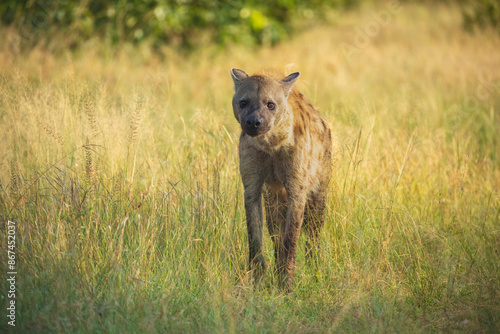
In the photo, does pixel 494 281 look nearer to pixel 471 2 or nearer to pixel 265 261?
pixel 265 261

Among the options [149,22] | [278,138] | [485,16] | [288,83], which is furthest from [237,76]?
[485,16]

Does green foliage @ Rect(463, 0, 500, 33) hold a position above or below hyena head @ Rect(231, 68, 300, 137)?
above

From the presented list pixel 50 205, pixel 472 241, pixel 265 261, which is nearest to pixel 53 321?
pixel 50 205

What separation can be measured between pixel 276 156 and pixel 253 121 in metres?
0.41

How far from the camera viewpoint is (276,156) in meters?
4.02

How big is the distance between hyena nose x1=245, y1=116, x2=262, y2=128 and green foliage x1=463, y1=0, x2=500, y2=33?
10300 mm

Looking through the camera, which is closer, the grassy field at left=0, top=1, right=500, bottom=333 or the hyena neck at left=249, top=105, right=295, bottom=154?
the grassy field at left=0, top=1, right=500, bottom=333

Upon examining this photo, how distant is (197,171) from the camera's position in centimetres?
500

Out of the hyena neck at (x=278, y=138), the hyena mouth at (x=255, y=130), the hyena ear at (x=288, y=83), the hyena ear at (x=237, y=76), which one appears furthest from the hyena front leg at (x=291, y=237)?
the hyena ear at (x=237, y=76)

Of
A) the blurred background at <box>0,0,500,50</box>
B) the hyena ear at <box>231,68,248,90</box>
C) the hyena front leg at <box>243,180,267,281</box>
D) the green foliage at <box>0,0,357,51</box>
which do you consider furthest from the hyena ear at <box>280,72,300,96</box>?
the green foliage at <box>0,0,357,51</box>

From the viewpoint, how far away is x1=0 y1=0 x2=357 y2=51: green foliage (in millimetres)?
10016

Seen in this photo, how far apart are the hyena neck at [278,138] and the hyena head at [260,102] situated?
3 centimetres

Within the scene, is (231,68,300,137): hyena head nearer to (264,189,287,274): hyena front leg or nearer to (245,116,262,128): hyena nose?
(245,116,262,128): hyena nose

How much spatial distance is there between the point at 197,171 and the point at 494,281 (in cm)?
255
